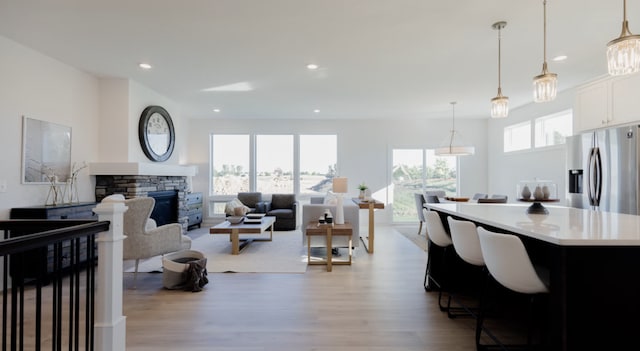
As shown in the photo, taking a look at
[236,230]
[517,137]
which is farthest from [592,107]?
[236,230]

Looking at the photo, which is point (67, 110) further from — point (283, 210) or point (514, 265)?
point (514, 265)

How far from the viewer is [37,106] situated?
3.64 meters

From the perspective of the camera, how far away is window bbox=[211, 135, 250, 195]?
7594 mm

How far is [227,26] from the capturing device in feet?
9.83

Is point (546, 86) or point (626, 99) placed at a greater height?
point (626, 99)

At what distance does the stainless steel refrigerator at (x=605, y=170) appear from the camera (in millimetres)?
3451

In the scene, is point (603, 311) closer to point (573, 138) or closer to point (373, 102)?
point (573, 138)

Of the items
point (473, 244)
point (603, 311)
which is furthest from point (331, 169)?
point (603, 311)

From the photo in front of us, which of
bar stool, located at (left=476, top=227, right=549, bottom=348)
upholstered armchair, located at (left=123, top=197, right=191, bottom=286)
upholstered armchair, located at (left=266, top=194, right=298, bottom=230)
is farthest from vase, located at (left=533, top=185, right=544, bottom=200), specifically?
upholstered armchair, located at (left=266, top=194, right=298, bottom=230)

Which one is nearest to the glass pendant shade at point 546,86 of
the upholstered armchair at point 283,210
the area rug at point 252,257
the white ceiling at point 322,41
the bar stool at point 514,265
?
the white ceiling at point 322,41

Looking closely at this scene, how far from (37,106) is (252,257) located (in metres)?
3.16

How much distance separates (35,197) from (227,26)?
2990 mm

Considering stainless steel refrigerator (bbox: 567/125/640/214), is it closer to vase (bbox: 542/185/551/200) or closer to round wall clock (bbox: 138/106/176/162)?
vase (bbox: 542/185/551/200)

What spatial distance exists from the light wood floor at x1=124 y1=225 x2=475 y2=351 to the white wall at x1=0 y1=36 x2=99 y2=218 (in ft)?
5.12
